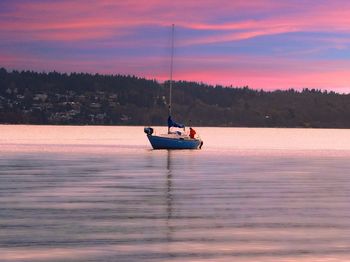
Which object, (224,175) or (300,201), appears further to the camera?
(224,175)

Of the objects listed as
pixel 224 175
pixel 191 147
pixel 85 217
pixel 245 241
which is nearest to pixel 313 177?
pixel 224 175

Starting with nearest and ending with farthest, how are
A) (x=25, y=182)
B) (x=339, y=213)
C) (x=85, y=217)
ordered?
(x=85, y=217), (x=339, y=213), (x=25, y=182)

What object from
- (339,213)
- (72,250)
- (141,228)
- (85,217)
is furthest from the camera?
(339,213)

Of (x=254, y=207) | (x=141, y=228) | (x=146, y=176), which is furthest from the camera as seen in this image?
(x=146, y=176)

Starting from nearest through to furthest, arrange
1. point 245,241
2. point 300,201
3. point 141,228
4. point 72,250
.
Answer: point 72,250 < point 245,241 < point 141,228 < point 300,201

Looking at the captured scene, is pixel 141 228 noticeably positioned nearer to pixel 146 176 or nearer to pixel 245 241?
pixel 245 241

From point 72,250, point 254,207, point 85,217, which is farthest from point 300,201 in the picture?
point 72,250

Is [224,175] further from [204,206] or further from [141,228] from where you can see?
[141,228]

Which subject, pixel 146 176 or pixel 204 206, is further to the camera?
pixel 146 176

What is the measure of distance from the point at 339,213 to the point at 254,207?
3324 millimetres

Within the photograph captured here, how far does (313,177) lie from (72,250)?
31654mm

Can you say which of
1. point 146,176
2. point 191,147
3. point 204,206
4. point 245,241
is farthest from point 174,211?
point 191,147

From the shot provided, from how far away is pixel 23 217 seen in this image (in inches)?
1059

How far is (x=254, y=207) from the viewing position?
101 feet
